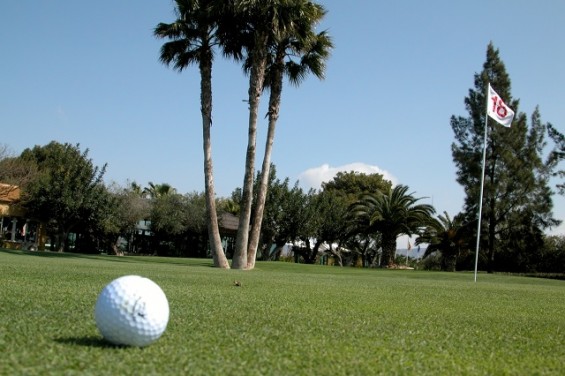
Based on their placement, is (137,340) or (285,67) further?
(285,67)

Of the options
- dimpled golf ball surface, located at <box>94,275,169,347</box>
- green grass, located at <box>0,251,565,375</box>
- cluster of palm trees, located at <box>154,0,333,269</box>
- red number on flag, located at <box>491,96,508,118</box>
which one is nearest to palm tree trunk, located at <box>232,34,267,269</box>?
cluster of palm trees, located at <box>154,0,333,269</box>

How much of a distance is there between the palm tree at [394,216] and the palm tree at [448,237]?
1.58 m

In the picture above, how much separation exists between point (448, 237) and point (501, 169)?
633cm

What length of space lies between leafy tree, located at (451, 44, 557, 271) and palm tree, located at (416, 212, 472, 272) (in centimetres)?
122

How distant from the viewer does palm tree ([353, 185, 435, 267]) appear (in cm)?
3984

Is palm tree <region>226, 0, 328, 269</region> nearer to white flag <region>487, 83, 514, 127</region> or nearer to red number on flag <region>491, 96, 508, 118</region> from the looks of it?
white flag <region>487, 83, 514, 127</region>

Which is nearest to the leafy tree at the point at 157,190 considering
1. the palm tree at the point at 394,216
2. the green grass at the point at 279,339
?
the palm tree at the point at 394,216

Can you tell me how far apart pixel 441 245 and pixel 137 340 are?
41381 mm

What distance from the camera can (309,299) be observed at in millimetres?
9078

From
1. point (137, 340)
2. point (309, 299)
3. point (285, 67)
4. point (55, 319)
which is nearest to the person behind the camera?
point (137, 340)

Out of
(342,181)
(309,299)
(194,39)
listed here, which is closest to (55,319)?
(309,299)

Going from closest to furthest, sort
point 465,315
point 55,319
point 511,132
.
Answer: point 55,319 → point 465,315 → point 511,132

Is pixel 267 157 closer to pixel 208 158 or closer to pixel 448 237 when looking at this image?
pixel 208 158

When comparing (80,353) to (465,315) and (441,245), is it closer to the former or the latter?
(465,315)
